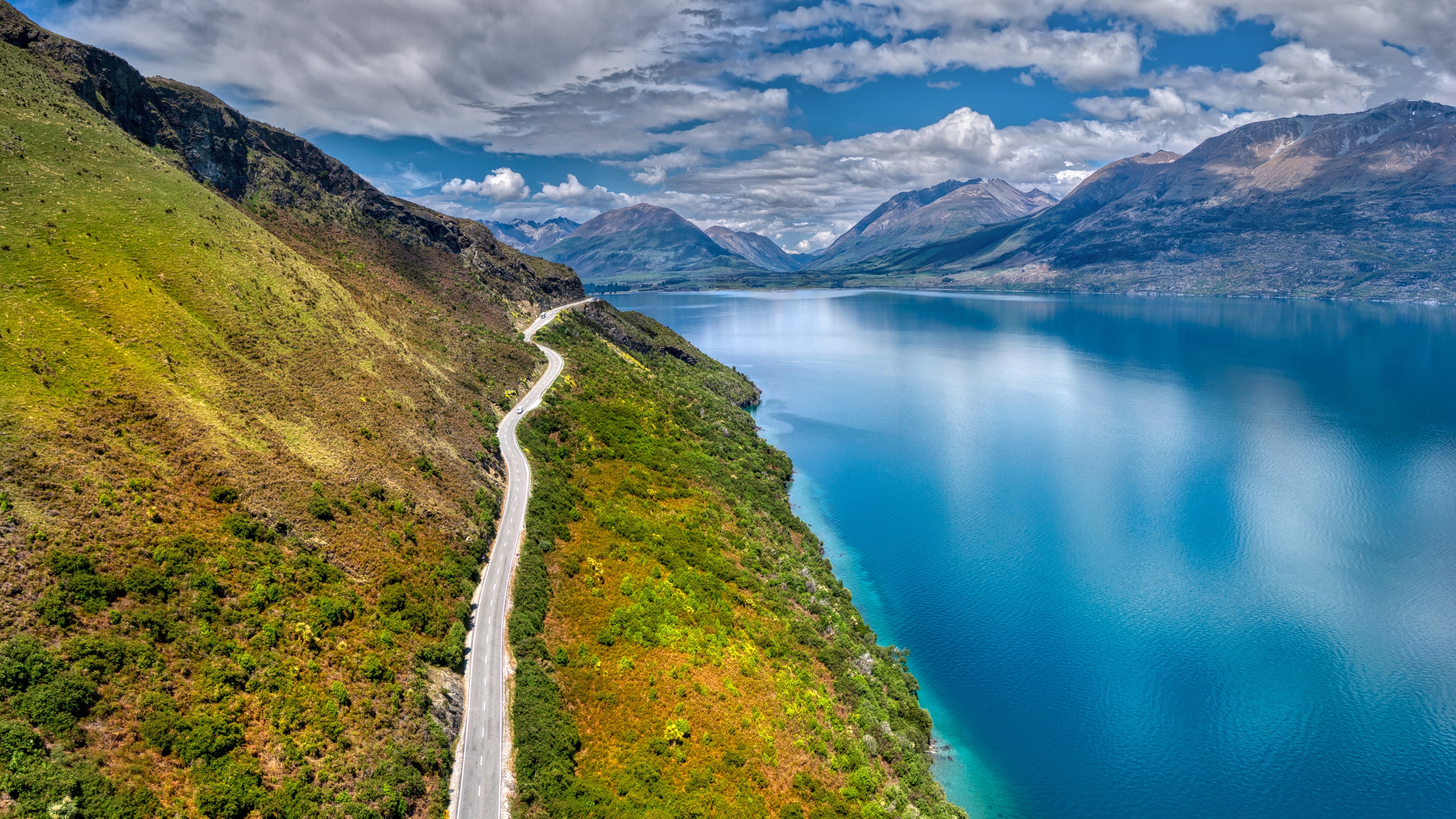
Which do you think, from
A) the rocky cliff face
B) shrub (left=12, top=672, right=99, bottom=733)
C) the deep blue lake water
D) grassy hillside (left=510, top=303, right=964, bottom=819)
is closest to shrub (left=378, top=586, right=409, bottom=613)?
grassy hillside (left=510, top=303, right=964, bottom=819)

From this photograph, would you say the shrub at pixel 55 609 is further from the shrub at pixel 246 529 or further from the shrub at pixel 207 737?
the shrub at pixel 246 529

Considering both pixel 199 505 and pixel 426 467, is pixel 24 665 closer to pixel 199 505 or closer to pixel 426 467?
pixel 199 505

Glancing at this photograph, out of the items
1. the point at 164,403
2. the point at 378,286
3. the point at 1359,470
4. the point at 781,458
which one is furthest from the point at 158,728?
the point at 1359,470

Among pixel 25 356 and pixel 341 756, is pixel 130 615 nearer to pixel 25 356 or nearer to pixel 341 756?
pixel 341 756

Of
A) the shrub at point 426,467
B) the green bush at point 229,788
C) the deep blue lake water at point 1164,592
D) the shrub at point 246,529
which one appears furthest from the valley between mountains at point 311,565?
the deep blue lake water at point 1164,592

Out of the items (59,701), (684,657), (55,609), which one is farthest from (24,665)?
(684,657)

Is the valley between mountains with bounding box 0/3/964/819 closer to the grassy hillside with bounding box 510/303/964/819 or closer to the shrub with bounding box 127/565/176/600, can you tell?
the shrub with bounding box 127/565/176/600
